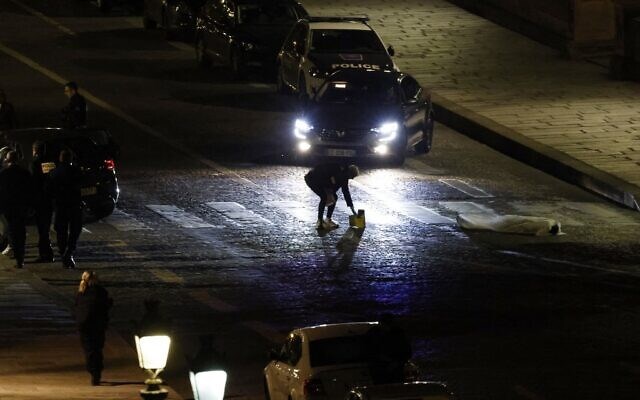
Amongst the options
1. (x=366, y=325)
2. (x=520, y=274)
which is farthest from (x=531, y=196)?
(x=366, y=325)

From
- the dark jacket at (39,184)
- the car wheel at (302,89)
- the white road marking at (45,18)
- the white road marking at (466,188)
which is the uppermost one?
the dark jacket at (39,184)

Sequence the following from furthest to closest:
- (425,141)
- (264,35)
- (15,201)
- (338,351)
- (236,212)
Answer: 1. (264,35)
2. (425,141)
3. (236,212)
4. (15,201)
5. (338,351)

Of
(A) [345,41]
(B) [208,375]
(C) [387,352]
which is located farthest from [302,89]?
(B) [208,375]

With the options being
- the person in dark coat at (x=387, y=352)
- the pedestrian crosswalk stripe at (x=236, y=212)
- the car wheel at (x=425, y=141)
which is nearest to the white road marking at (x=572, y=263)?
the pedestrian crosswalk stripe at (x=236, y=212)

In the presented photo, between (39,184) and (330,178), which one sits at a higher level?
(39,184)

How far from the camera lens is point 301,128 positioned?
31.6m

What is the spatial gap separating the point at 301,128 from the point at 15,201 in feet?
28.0

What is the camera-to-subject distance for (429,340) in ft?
66.4

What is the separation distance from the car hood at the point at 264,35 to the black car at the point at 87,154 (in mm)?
11697

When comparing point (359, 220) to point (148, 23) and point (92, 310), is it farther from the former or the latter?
point (148, 23)

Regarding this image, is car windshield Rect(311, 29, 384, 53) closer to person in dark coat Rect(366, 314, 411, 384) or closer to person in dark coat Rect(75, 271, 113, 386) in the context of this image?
person in dark coat Rect(75, 271, 113, 386)

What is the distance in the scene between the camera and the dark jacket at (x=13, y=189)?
23859 mm

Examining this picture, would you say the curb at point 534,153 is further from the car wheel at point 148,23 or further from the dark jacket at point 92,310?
the dark jacket at point 92,310

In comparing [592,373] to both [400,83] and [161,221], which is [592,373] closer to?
[161,221]
